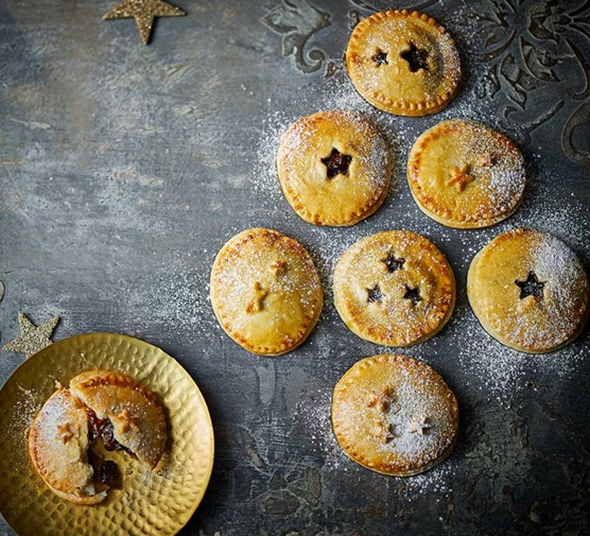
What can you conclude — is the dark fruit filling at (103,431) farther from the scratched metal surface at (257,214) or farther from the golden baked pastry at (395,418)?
the golden baked pastry at (395,418)

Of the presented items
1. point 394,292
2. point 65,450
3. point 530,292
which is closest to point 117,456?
point 65,450

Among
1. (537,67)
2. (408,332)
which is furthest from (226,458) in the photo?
(537,67)

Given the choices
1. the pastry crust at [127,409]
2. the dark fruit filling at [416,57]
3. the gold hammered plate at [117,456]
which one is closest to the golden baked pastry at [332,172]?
the dark fruit filling at [416,57]

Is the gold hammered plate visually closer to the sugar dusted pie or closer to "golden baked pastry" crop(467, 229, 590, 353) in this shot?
the sugar dusted pie

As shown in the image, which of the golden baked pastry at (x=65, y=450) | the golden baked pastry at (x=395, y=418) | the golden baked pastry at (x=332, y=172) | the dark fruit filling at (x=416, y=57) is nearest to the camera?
the golden baked pastry at (x=65, y=450)

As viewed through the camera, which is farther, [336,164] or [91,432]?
[336,164]

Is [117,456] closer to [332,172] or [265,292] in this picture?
[265,292]

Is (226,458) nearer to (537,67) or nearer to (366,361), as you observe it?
(366,361)
